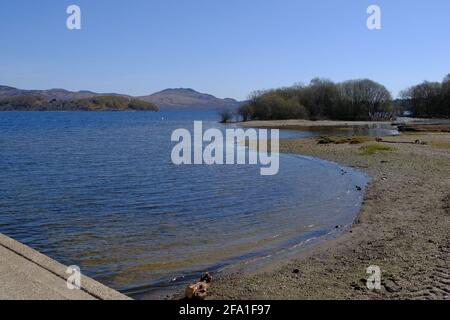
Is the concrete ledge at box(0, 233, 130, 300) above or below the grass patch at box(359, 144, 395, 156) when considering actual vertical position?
below

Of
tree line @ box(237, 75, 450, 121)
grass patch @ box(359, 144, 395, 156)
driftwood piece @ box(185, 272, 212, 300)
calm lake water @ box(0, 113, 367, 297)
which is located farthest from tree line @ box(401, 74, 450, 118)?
driftwood piece @ box(185, 272, 212, 300)

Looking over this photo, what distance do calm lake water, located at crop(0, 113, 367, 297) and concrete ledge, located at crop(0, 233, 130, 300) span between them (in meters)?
1.88

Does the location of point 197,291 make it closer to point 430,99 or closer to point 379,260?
point 379,260

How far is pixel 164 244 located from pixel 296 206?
785 centimetres

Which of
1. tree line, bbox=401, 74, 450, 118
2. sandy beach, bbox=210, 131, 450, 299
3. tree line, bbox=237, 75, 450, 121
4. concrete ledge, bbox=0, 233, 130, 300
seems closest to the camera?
concrete ledge, bbox=0, 233, 130, 300

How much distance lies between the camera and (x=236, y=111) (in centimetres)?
14088

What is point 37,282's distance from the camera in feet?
27.7

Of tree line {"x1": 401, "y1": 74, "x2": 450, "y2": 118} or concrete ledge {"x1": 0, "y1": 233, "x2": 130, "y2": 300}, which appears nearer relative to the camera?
concrete ledge {"x1": 0, "y1": 233, "x2": 130, "y2": 300}

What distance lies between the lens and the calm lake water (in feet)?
41.9

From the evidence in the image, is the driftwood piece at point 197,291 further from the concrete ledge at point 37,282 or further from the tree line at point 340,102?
the tree line at point 340,102

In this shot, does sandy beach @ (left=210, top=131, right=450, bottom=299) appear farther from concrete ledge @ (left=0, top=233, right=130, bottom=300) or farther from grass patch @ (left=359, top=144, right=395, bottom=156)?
grass patch @ (left=359, top=144, right=395, bottom=156)

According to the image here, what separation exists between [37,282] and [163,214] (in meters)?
10.0

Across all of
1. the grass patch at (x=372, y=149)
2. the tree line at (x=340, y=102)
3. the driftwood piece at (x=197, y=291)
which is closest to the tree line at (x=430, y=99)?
the tree line at (x=340, y=102)
